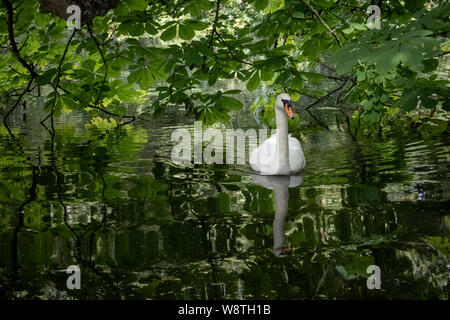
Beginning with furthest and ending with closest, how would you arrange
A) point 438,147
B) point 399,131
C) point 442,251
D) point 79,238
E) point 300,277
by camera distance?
point 399,131
point 438,147
point 79,238
point 442,251
point 300,277

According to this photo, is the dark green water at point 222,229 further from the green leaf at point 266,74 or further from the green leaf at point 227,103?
the green leaf at point 266,74

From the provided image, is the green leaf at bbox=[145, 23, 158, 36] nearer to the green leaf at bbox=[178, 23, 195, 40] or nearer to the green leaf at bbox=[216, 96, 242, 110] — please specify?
the green leaf at bbox=[178, 23, 195, 40]

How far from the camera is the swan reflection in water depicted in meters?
3.84

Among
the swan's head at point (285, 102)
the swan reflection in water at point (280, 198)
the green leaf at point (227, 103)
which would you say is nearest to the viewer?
the swan reflection in water at point (280, 198)

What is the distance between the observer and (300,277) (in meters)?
3.37

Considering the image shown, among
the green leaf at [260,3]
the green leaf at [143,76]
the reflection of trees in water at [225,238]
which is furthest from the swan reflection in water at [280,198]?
the green leaf at [260,3]

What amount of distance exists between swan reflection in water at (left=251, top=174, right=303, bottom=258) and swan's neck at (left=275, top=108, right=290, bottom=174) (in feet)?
0.40

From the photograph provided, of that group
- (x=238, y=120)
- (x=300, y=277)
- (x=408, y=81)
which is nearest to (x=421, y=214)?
(x=408, y=81)

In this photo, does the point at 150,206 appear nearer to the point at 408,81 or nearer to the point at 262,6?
the point at 262,6

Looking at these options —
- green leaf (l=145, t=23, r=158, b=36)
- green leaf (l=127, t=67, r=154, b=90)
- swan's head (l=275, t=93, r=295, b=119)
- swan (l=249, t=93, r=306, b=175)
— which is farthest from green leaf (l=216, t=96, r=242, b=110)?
swan's head (l=275, t=93, r=295, b=119)

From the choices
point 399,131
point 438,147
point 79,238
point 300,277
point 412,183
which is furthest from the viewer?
point 399,131

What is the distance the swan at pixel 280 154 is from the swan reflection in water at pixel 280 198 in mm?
124

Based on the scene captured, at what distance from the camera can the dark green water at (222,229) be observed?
3314 millimetres
